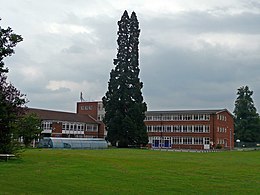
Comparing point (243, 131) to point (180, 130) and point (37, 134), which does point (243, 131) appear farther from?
point (37, 134)

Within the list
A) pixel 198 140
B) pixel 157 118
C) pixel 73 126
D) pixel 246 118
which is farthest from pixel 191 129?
pixel 73 126

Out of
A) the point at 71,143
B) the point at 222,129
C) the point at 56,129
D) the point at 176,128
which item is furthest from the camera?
the point at 176,128

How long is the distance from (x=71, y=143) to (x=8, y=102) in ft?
150

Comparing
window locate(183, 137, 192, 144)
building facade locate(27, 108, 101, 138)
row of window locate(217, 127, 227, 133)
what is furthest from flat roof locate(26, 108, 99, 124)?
row of window locate(217, 127, 227, 133)

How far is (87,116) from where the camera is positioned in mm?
115500

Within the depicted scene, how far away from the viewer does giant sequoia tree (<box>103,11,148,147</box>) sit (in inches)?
3184

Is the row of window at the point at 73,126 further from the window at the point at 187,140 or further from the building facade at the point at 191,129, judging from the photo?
the window at the point at 187,140

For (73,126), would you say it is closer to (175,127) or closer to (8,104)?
(175,127)

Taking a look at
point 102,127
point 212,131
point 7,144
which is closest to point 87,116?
point 102,127

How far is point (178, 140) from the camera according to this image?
103 m

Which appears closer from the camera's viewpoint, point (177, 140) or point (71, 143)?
point (71, 143)

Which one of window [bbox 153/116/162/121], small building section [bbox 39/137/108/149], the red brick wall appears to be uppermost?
window [bbox 153/116/162/121]

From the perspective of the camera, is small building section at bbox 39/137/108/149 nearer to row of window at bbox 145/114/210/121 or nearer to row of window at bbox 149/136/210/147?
row of window at bbox 149/136/210/147

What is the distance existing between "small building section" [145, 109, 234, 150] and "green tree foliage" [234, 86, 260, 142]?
872 cm
